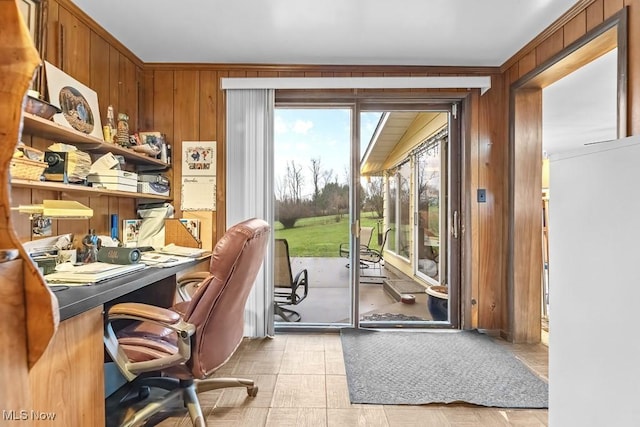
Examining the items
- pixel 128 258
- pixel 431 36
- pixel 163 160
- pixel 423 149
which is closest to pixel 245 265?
pixel 128 258

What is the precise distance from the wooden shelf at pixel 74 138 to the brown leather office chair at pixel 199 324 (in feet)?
3.30

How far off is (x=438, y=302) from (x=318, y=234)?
1359 millimetres

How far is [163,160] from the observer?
8.57ft

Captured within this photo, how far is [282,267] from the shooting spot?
290 cm

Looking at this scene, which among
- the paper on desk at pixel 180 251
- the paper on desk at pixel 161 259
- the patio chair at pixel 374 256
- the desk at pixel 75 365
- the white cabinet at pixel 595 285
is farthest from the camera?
the patio chair at pixel 374 256

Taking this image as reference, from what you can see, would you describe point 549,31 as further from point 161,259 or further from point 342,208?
point 161,259

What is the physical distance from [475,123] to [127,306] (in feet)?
9.42

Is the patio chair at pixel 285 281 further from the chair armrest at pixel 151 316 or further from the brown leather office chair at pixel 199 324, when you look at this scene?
the chair armrest at pixel 151 316

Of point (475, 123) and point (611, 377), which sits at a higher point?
point (475, 123)

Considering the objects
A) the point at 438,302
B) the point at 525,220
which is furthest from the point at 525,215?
the point at 438,302

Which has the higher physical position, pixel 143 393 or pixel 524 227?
pixel 524 227

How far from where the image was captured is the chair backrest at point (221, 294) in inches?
53.1

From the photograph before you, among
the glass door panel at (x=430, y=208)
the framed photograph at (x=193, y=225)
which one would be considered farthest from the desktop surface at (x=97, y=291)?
the glass door panel at (x=430, y=208)

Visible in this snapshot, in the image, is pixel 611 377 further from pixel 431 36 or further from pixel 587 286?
pixel 431 36
